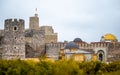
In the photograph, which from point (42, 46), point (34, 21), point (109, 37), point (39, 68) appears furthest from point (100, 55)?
point (39, 68)

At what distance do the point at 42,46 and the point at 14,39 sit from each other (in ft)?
22.6

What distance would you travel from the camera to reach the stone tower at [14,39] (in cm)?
5209

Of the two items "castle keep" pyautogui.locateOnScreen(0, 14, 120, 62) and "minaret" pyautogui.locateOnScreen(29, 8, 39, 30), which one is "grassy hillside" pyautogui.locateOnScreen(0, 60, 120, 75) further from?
"minaret" pyautogui.locateOnScreen(29, 8, 39, 30)

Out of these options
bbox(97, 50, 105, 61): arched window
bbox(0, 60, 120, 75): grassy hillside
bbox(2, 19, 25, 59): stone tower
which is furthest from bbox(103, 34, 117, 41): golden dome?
bbox(0, 60, 120, 75): grassy hillside

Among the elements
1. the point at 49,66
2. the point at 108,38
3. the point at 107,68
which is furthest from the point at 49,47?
the point at 49,66

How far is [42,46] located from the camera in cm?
5853

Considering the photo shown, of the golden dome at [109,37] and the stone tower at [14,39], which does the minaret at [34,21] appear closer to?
the golden dome at [109,37]

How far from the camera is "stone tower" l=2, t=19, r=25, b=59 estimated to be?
52.1 m

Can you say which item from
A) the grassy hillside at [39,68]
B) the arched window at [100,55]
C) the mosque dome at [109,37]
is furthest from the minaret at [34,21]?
the grassy hillside at [39,68]

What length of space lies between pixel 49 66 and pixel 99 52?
28.7m

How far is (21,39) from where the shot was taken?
5262 centimetres

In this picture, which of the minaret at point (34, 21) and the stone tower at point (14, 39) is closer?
the stone tower at point (14, 39)

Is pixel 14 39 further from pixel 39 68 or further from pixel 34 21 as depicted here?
pixel 39 68

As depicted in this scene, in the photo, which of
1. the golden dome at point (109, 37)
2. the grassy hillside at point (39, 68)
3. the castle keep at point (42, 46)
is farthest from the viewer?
the golden dome at point (109, 37)
